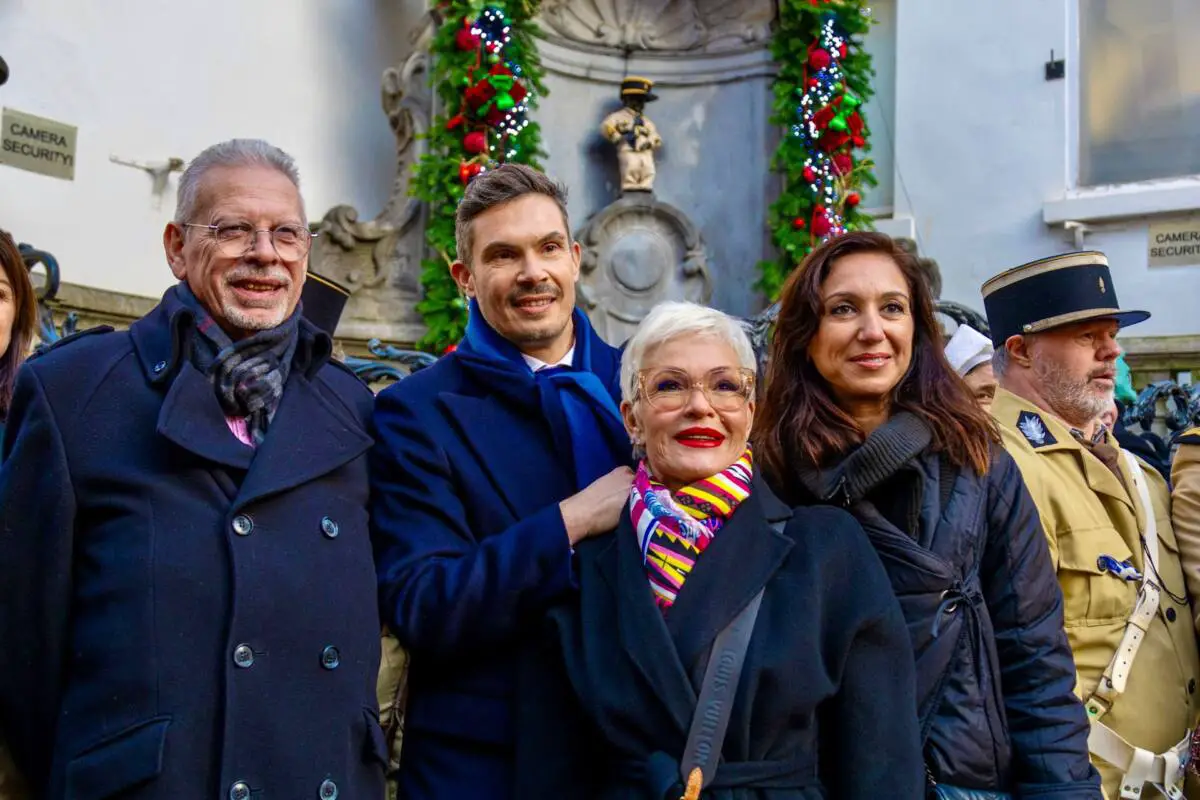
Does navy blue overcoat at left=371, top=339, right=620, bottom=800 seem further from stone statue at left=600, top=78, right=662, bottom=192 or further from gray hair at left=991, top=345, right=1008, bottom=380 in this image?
stone statue at left=600, top=78, right=662, bottom=192

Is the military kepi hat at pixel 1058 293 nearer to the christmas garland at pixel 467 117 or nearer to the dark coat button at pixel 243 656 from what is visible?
the dark coat button at pixel 243 656

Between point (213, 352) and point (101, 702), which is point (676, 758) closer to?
point (101, 702)

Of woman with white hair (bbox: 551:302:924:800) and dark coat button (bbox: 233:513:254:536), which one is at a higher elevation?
dark coat button (bbox: 233:513:254:536)

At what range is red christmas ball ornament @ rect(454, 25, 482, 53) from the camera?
769cm

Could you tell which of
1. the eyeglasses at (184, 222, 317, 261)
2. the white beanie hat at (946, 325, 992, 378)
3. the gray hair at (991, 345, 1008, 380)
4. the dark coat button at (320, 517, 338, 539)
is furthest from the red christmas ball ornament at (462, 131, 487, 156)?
the dark coat button at (320, 517, 338, 539)

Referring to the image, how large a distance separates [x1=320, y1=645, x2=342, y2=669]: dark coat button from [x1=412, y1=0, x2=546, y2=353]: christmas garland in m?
5.72

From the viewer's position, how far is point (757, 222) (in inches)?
346

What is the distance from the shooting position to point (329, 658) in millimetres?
2051

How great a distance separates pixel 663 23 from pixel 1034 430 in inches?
270

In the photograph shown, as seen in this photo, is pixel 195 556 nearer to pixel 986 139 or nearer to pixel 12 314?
pixel 12 314

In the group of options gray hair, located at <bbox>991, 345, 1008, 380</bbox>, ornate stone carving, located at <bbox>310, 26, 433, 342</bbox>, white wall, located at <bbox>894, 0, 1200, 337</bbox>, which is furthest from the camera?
white wall, located at <bbox>894, 0, 1200, 337</bbox>

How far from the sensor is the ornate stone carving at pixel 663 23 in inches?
347

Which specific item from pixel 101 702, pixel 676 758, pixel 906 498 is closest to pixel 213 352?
pixel 101 702

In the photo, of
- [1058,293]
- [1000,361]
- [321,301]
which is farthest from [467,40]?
[1058,293]
